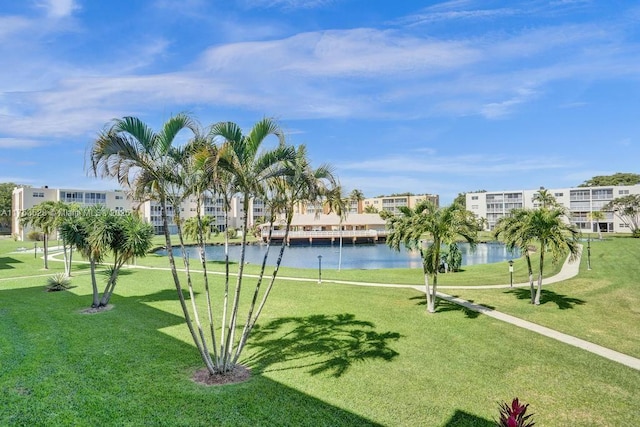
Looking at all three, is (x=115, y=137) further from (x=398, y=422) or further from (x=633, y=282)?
(x=633, y=282)

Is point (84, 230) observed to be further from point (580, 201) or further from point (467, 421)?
point (580, 201)

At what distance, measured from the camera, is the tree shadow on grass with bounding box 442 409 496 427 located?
6758mm

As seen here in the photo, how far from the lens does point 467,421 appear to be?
688 cm

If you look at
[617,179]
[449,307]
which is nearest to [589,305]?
[449,307]

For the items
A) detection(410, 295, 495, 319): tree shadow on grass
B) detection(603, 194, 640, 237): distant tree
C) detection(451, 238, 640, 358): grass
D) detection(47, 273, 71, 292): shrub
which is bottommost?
detection(451, 238, 640, 358): grass

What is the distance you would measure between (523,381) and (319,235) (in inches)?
2758

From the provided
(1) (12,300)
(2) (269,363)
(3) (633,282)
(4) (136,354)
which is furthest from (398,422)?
(3) (633,282)

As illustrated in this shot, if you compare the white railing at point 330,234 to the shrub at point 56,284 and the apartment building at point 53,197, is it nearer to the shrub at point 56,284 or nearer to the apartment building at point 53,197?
the apartment building at point 53,197

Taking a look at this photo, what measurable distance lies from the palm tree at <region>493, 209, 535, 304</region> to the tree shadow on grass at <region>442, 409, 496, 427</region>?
10.8 meters

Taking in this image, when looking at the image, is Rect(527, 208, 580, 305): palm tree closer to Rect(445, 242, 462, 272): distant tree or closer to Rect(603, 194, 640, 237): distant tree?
Rect(445, 242, 462, 272): distant tree

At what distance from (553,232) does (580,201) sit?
85.8 m

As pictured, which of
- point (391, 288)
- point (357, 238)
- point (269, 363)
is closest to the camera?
point (269, 363)

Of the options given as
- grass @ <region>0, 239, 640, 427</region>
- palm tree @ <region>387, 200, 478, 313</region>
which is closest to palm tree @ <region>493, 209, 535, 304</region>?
palm tree @ <region>387, 200, 478, 313</region>

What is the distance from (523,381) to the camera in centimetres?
880
